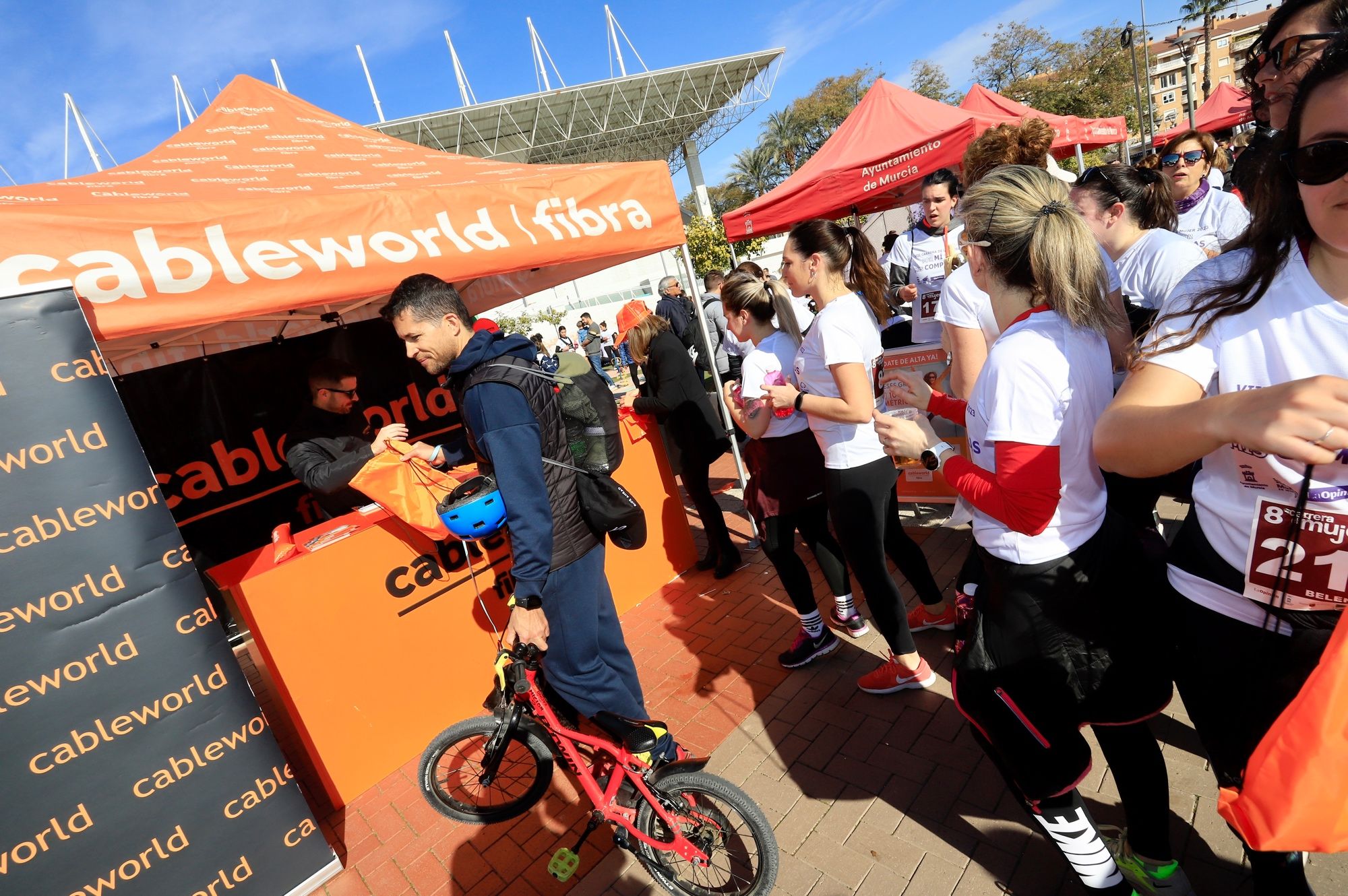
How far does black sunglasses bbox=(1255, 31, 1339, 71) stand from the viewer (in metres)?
1.54

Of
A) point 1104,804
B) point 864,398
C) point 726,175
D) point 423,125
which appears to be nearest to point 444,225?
point 864,398

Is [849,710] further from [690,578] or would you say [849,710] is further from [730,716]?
[690,578]

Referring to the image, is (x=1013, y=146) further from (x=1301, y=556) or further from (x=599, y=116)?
(x=599, y=116)

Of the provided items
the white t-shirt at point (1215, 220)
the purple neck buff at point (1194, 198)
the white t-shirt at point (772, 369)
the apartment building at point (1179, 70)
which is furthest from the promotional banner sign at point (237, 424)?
the apartment building at point (1179, 70)

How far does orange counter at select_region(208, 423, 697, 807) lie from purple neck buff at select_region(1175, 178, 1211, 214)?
616 cm

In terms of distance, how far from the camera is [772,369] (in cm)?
298

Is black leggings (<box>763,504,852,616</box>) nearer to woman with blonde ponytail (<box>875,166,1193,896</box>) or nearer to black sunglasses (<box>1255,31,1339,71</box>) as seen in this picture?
woman with blonde ponytail (<box>875,166,1193,896</box>)

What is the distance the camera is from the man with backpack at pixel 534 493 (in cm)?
202

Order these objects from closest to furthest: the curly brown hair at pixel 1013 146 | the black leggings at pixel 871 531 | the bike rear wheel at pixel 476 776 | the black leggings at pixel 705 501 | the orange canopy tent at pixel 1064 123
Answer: the bike rear wheel at pixel 476 776 → the black leggings at pixel 871 531 → the curly brown hair at pixel 1013 146 → the black leggings at pixel 705 501 → the orange canopy tent at pixel 1064 123

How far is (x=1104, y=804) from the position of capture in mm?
2172

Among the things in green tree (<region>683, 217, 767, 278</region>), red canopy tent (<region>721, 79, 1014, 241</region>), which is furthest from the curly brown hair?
green tree (<region>683, 217, 767, 278</region>)

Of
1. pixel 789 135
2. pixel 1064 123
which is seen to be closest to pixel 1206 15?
pixel 789 135

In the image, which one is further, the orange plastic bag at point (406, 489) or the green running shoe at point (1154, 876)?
the orange plastic bag at point (406, 489)

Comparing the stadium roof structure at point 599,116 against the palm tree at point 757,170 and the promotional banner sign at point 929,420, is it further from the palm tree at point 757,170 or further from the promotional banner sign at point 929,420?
the promotional banner sign at point 929,420
